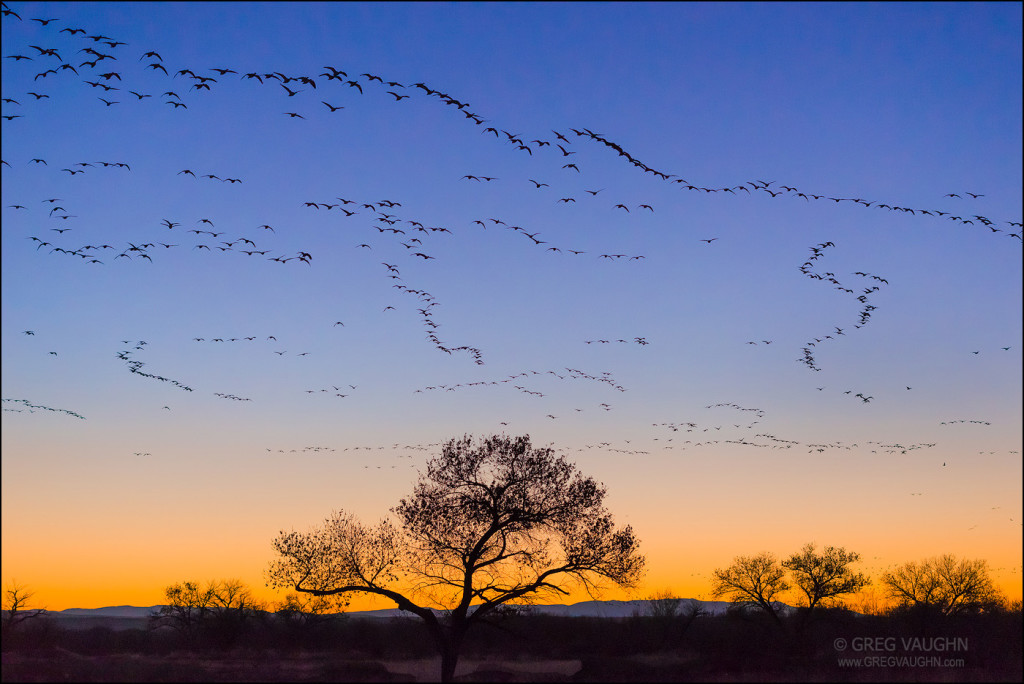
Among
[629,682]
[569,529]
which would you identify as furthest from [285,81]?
[629,682]

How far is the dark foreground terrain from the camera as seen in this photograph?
36.1m

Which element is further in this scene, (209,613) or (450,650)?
(209,613)

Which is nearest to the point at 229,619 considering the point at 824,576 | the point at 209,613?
the point at 209,613

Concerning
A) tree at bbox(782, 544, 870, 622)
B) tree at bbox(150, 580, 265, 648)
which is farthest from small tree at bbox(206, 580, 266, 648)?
tree at bbox(782, 544, 870, 622)

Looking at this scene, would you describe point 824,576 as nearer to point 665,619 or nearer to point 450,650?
point 665,619

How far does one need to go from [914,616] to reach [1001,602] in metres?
13.3

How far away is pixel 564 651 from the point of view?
64312 mm

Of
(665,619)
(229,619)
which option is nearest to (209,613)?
(229,619)

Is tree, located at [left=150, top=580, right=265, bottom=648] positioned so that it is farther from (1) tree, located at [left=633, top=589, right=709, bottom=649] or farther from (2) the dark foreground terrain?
(1) tree, located at [left=633, top=589, right=709, bottom=649]

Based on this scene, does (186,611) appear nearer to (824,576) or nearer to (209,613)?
(209,613)

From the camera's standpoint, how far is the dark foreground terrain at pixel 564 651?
119ft

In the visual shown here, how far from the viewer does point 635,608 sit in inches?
2928

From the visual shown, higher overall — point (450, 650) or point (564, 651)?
point (450, 650)

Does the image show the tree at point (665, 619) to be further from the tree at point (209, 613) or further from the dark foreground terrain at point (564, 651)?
the tree at point (209, 613)
